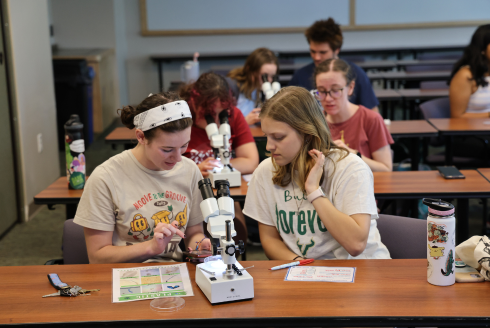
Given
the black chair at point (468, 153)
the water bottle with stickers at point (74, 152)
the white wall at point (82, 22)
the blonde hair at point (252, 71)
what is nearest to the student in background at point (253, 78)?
the blonde hair at point (252, 71)

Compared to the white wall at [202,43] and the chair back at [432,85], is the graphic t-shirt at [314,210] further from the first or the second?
the white wall at [202,43]

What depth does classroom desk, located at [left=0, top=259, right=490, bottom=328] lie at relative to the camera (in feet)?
4.37

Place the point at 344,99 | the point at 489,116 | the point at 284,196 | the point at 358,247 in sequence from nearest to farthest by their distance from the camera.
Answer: the point at 358,247 < the point at 284,196 < the point at 344,99 < the point at 489,116

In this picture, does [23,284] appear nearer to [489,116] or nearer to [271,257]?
[271,257]

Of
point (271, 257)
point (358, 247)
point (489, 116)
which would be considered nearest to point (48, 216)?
point (271, 257)

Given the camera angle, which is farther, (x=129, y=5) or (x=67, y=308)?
(x=129, y=5)

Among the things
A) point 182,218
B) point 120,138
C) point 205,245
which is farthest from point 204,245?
point 120,138

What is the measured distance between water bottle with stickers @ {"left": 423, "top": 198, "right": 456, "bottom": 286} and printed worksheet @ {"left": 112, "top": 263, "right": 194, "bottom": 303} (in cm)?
67

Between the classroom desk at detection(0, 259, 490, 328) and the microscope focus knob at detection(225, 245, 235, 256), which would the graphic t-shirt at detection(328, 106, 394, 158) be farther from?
the microscope focus knob at detection(225, 245, 235, 256)

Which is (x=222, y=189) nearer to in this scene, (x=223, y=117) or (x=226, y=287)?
(x=226, y=287)

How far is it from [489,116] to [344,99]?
1.73m

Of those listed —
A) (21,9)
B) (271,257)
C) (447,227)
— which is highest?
(21,9)

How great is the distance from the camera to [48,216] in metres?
4.26

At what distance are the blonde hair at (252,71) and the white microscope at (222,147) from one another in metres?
1.34
